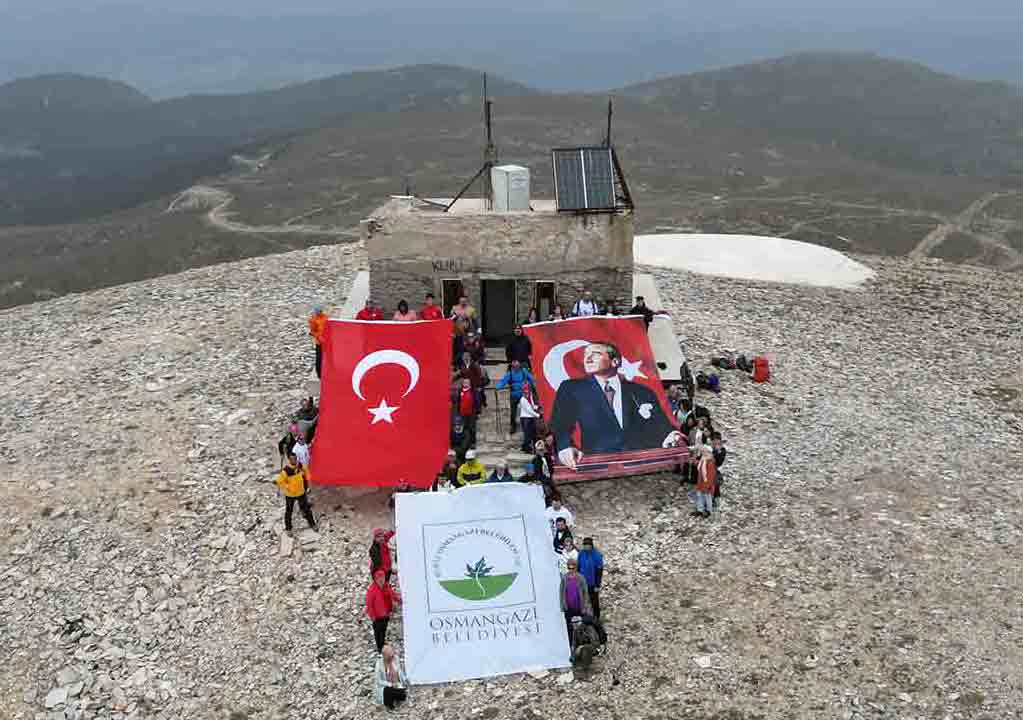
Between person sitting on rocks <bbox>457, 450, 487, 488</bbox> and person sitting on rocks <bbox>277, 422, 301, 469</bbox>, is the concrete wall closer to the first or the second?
person sitting on rocks <bbox>277, 422, 301, 469</bbox>

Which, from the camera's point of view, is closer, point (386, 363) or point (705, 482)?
point (705, 482)

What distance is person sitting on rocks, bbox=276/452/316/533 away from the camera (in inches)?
627

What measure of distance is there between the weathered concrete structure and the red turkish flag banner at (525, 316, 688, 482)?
268cm

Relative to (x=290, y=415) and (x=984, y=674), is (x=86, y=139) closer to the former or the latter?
(x=290, y=415)

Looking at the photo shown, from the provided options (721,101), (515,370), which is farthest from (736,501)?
(721,101)

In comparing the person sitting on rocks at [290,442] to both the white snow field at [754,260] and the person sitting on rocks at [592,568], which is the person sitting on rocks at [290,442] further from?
the white snow field at [754,260]

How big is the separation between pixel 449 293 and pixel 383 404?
4974 mm

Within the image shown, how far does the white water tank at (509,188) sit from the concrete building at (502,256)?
0.08ft

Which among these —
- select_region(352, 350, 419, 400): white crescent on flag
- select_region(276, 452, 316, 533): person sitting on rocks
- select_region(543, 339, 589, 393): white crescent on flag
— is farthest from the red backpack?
select_region(276, 452, 316, 533): person sitting on rocks

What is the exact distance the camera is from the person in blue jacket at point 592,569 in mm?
13438

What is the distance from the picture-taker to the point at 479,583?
13922 millimetres

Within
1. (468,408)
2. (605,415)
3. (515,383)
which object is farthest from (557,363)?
(468,408)

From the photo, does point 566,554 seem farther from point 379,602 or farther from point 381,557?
point 379,602

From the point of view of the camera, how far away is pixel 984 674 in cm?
1285
